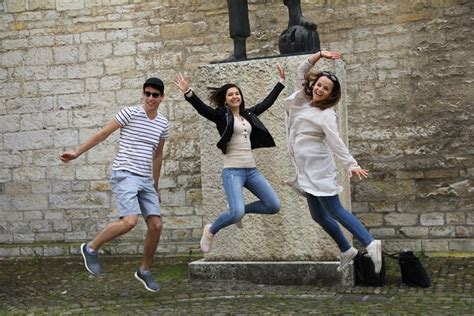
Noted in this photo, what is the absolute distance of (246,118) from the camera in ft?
19.0

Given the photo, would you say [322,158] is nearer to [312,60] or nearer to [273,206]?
[273,206]

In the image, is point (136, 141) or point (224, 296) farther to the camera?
point (224, 296)

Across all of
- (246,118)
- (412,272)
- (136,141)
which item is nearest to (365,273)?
(412,272)

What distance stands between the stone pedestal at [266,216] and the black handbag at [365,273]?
0.20m

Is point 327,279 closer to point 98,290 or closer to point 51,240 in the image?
point 98,290

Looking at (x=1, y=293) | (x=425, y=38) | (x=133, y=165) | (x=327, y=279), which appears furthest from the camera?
(x=425, y=38)

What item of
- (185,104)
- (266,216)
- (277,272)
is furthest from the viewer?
(185,104)

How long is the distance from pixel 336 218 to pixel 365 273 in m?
0.92

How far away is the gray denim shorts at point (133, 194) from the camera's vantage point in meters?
5.47

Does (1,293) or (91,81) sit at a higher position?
(91,81)

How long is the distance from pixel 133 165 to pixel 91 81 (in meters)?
4.52

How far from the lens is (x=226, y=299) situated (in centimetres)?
570

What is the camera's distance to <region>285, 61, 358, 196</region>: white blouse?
528 cm

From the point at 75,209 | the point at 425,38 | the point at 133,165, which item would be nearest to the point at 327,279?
the point at 133,165
